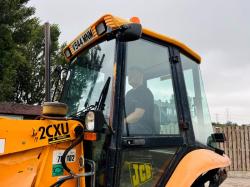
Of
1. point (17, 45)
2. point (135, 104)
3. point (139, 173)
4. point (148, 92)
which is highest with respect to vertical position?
point (17, 45)

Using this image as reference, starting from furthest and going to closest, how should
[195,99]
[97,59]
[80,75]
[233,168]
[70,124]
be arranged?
[233,168] → [195,99] → [80,75] → [97,59] → [70,124]

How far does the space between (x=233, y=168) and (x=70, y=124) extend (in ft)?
33.2

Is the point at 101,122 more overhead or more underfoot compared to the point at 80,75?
more underfoot

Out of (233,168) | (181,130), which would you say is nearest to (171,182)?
(181,130)

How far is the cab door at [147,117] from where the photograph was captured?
2.95 meters

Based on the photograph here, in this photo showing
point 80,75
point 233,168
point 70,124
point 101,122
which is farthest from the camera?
point 233,168

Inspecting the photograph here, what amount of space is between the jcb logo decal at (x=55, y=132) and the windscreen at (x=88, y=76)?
0.38 m

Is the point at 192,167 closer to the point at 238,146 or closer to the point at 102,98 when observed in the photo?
the point at 102,98

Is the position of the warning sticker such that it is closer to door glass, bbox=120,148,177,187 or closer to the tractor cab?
the tractor cab

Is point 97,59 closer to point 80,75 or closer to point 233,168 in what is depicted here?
point 80,75

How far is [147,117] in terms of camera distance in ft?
10.4

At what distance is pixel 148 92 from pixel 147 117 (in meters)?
0.26

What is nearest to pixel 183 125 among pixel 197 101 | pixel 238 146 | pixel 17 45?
pixel 197 101

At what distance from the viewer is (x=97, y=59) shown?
336 centimetres
